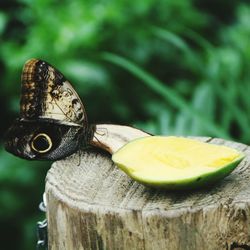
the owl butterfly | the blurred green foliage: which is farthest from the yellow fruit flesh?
the blurred green foliage

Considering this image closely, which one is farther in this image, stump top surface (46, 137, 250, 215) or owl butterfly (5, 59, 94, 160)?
owl butterfly (5, 59, 94, 160)

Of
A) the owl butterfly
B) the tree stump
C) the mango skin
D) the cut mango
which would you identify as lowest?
the tree stump

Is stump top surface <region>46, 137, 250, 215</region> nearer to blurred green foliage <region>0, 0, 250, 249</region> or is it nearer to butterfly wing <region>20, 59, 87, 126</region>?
butterfly wing <region>20, 59, 87, 126</region>

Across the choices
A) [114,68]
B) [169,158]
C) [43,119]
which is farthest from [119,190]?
[114,68]

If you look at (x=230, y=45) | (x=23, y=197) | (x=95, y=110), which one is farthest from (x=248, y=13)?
(x=23, y=197)

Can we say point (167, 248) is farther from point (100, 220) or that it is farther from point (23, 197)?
point (23, 197)

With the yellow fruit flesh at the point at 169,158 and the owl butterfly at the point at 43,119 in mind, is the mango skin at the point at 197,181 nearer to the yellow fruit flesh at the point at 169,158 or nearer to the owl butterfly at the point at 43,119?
the yellow fruit flesh at the point at 169,158
